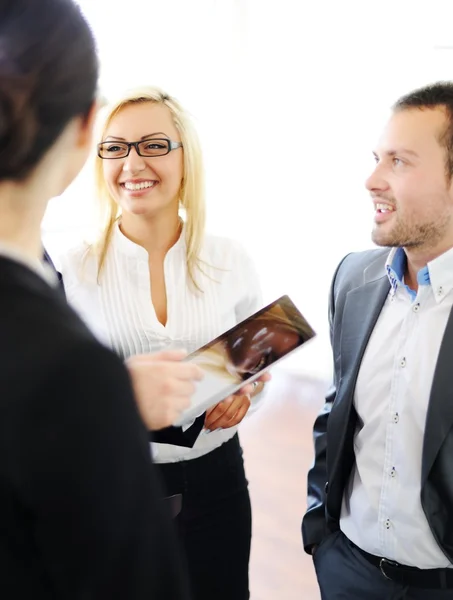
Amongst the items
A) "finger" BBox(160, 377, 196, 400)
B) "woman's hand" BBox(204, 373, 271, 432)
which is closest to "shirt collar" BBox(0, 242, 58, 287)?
"finger" BBox(160, 377, 196, 400)

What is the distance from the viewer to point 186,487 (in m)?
1.60

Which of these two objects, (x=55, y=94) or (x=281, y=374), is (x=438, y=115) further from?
(x=281, y=374)

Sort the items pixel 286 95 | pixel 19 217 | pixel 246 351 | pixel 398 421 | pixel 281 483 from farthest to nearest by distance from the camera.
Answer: pixel 286 95
pixel 281 483
pixel 398 421
pixel 246 351
pixel 19 217

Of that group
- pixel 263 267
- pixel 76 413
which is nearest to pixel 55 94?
pixel 76 413

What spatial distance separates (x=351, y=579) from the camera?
151 centimetres

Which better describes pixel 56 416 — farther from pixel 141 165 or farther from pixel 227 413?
pixel 141 165

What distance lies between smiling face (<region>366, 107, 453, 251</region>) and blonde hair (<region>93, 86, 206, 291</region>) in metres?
0.50

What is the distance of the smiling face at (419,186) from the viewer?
5.00 ft

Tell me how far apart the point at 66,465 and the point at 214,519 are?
122 centimetres

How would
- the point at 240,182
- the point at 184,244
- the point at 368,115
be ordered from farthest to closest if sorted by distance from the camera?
the point at 240,182
the point at 368,115
the point at 184,244

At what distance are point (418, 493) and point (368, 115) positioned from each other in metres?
3.69

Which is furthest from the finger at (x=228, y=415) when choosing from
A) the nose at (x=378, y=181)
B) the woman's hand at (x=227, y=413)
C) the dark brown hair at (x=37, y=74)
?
the dark brown hair at (x=37, y=74)

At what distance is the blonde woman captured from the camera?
5.33 ft

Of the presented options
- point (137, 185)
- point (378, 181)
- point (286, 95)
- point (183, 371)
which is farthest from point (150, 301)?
point (286, 95)
